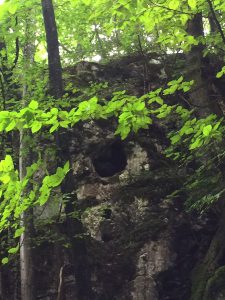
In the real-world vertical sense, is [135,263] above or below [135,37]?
below

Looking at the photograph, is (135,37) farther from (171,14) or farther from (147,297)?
(147,297)

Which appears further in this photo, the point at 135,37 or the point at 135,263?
the point at 135,37

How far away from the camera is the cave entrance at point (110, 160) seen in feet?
31.6

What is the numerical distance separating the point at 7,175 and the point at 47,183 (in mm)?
440

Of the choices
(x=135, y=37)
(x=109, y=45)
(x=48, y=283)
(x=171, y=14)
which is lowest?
(x=48, y=283)

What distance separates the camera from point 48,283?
8266 millimetres

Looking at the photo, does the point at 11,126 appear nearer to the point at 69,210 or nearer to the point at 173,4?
the point at 173,4

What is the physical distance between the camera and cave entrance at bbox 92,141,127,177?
9.62 m

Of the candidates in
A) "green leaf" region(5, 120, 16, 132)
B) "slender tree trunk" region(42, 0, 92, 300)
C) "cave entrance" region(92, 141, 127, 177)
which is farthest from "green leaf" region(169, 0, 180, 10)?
"cave entrance" region(92, 141, 127, 177)

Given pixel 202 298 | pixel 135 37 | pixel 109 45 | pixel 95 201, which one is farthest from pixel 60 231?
pixel 109 45

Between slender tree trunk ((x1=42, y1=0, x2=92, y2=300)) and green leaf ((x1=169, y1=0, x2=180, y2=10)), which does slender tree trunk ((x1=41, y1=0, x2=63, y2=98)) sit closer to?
slender tree trunk ((x1=42, y1=0, x2=92, y2=300))

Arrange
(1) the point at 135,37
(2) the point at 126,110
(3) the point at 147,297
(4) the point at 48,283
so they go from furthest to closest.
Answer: (1) the point at 135,37 → (4) the point at 48,283 → (3) the point at 147,297 → (2) the point at 126,110

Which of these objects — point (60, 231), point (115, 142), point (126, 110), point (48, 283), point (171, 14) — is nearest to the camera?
point (126, 110)

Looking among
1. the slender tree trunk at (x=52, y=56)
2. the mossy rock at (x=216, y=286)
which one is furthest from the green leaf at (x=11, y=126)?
the mossy rock at (x=216, y=286)
